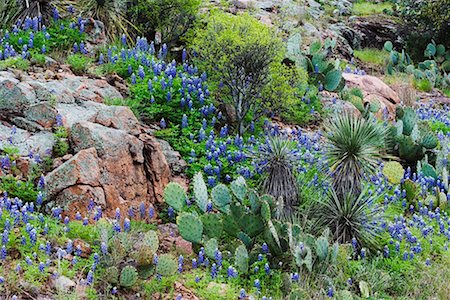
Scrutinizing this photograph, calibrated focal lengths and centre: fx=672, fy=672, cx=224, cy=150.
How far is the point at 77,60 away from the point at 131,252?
12.9 ft

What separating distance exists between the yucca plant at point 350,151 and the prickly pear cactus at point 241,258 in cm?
174

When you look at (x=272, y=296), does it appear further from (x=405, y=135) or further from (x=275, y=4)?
(x=275, y=4)

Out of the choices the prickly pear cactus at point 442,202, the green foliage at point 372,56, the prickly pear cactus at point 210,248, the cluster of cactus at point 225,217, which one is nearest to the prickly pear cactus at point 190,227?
the cluster of cactus at point 225,217

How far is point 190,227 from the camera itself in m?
6.56

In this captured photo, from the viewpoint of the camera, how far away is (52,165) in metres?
7.15

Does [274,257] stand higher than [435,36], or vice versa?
[274,257]

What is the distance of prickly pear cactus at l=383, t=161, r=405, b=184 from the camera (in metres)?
9.20

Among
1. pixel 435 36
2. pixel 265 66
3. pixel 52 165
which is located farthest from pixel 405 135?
pixel 435 36

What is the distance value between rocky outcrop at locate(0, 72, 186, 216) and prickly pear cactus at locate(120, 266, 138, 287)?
1.33 meters

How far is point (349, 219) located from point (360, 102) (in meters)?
4.27

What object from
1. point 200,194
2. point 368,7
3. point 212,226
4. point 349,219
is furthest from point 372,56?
point 212,226

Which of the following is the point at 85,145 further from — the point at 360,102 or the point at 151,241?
the point at 360,102

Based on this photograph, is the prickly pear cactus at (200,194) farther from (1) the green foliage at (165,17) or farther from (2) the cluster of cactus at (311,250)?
(1) the green foliage at (165,17)

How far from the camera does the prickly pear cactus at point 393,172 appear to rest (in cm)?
920
